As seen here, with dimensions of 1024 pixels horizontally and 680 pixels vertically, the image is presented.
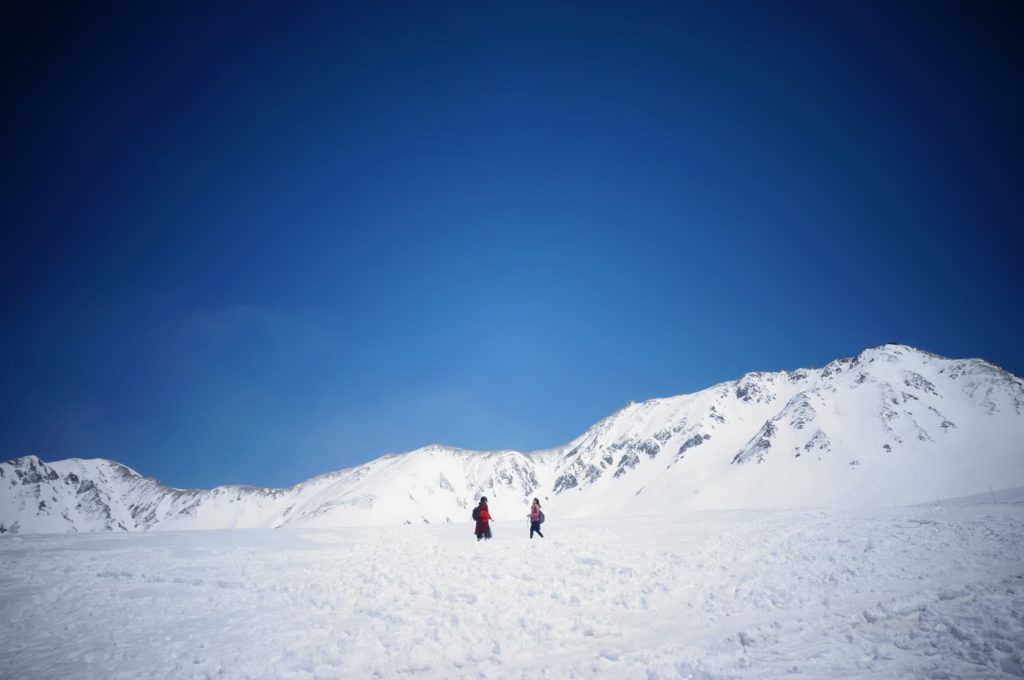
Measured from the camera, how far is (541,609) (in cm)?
1164

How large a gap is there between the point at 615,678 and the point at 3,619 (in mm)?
14491

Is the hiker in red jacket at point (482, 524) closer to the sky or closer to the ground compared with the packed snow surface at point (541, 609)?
closer to the sky

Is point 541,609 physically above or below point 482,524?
below

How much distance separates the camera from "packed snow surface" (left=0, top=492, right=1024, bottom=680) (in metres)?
8.61

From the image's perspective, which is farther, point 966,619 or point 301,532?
point 301,532

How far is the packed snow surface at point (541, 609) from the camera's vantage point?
8609 mm

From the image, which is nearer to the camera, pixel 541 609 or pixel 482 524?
pixel 541 609

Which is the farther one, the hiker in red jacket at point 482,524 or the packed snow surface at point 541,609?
the hiker in red jacket at point 482,524

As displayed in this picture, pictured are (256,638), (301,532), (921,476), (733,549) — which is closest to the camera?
(256,638)

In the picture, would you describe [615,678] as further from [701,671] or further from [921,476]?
[921,476]

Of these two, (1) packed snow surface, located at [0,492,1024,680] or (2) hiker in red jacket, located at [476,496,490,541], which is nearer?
(1) packed snow surface, located at [0,492,1024,680]

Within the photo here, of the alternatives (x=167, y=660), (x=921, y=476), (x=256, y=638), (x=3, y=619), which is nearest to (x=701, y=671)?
(x=256, y=638)

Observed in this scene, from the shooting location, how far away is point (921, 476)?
7190 inches

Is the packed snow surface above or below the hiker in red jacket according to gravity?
below
